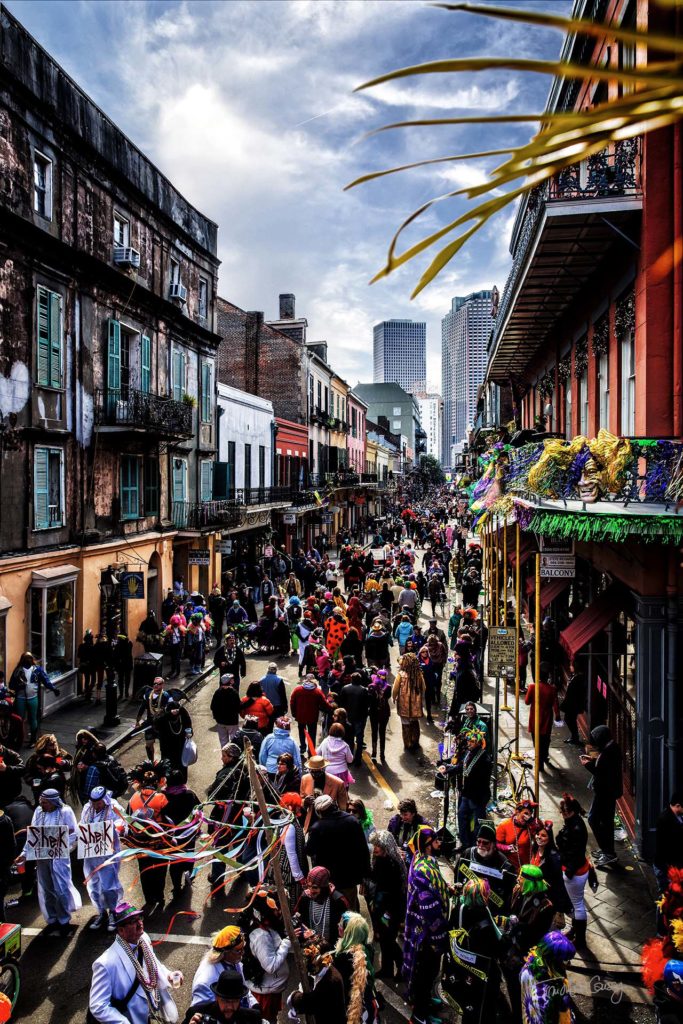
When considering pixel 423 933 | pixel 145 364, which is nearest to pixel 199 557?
pixel 145 364

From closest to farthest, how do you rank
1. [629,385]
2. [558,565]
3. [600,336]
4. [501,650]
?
[629,385] < [558,565] < [501,650] < [600,336]

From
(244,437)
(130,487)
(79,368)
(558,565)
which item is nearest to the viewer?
(558,565)

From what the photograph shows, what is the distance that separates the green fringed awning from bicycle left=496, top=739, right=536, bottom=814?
3358 mm

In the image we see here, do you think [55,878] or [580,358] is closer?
[55,878]

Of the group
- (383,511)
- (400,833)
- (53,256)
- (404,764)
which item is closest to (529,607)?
(404,764)

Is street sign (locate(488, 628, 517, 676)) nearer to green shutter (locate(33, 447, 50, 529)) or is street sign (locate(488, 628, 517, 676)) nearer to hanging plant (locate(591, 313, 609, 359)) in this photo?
hanging plant (locate(591, 313, 609, 359))

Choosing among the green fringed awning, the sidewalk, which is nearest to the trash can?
the sidewalk

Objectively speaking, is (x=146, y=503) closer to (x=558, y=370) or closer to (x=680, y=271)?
(x=558, y=370)

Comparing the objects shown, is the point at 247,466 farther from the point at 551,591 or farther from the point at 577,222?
the point at 577,222

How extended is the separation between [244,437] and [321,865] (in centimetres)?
2589

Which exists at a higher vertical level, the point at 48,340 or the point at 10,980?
the point at 48,340

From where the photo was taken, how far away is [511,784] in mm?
9961

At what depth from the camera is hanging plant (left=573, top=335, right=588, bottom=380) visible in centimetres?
1244

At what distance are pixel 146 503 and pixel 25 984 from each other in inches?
593
